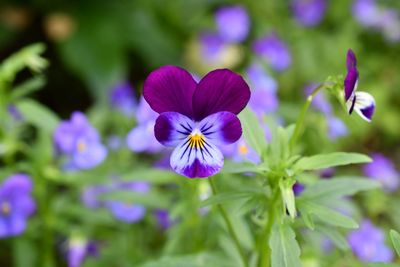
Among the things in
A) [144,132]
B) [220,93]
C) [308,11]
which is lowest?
[220,93]

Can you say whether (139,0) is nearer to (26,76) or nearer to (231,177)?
(26,76)

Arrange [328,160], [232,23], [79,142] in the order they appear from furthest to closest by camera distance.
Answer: [232,23] → [79,142] → [328,160]

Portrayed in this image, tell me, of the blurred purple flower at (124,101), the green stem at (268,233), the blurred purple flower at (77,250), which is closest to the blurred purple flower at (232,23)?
the blurred purple flower at (124,101)

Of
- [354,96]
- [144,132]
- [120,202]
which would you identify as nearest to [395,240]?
[354,96]

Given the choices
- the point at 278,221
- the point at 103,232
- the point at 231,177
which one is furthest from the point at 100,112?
the point at 278,221

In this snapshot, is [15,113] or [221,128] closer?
[221,128]

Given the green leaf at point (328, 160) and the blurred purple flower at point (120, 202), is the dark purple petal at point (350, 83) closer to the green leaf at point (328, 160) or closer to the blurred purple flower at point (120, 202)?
the green leaf at point (328, 160)

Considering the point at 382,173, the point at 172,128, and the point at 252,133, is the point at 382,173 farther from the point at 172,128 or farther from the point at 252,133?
the point at 172,128
